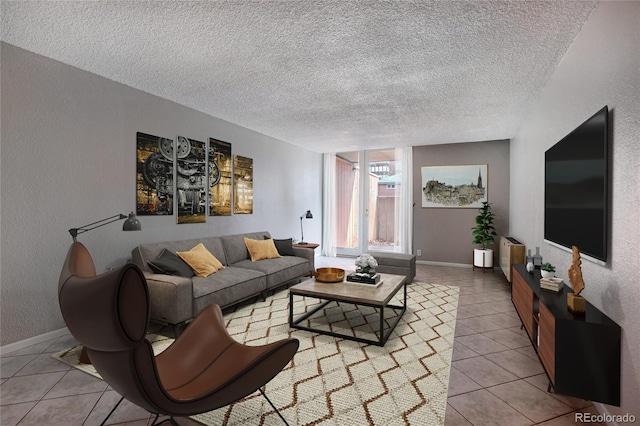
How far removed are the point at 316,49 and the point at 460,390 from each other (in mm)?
2861

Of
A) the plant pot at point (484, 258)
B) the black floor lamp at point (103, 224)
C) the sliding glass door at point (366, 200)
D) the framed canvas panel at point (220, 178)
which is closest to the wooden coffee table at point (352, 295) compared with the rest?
the black floor lamp at point (103, 224)

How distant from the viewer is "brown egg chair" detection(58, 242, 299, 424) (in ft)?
3.71

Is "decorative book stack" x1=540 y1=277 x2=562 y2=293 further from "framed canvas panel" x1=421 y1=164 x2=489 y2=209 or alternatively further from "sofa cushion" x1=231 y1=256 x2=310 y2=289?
"framed canvas panel" x1=421 y1=164 x2=489 y2=209

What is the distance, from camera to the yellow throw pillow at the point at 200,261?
3564mm

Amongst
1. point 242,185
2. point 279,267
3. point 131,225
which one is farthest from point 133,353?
point 242,185

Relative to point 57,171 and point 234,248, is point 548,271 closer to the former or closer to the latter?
point 234,248

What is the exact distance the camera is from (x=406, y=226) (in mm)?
6984

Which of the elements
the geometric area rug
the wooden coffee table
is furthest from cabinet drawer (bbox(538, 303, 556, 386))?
the wooden coffee table

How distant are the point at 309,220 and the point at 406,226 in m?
2.19

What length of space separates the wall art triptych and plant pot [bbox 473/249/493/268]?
433cm

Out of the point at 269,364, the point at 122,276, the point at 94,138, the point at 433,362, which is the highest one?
the point at 94,138

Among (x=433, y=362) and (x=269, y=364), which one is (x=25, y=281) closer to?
(x=269, y=364)

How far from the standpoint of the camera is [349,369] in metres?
2.38

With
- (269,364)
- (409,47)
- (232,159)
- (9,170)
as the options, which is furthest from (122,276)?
(232,159)
